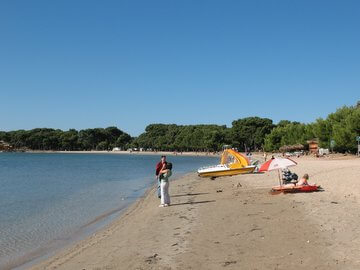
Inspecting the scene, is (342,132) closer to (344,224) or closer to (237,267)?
(344,224)

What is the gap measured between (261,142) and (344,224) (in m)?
137

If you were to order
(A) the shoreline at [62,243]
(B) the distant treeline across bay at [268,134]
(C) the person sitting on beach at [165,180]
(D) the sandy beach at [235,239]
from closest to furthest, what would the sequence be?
(D) the sandy beach at [235,239], (A) the shoreline at [62,243], (C) the person sitting on beach at [165,180], (B) the distant treeline across bay at [268,134]

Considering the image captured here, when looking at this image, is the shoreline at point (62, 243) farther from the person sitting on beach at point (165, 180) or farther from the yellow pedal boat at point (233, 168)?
the yellow pedal boat at point (233, 168)

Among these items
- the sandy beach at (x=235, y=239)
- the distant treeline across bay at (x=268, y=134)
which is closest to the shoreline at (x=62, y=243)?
the sandy beach at (x=235, y=239)

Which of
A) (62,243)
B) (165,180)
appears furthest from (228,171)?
(62,243)

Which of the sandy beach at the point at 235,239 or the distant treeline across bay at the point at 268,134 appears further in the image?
the distant treeline across bay at the point at 268,134

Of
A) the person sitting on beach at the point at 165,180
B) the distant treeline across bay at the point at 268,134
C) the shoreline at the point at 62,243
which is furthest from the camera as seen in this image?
the distant treeline across bay at the point at 268,134

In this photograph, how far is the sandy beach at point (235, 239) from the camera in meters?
8.27

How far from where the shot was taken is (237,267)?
7805 mm

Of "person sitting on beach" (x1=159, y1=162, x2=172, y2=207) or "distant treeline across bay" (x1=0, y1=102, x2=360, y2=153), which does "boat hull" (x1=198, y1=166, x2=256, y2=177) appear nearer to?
"person sitting on beach" (x1=159, y1=162, x2=172, y2=207)

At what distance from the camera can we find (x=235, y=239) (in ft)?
33.2

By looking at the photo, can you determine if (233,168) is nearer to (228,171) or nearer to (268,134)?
(228,171)

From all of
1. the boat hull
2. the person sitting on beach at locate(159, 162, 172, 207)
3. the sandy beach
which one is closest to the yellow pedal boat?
the boat hull

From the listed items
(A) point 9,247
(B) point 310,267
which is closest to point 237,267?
(B) point 310,267
